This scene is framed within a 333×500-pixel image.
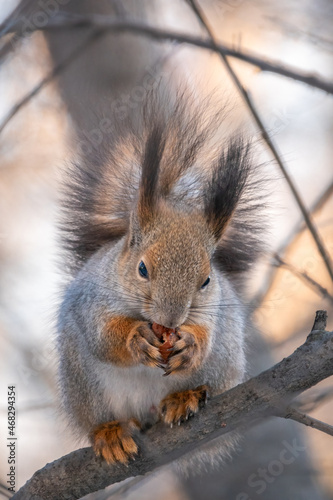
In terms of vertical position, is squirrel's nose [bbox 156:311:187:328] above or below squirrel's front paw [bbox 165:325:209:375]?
above

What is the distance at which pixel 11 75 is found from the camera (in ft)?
9.92

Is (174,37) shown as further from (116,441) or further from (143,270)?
(116,441)

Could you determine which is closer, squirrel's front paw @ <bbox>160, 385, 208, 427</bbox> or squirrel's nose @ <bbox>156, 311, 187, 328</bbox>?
squirrel's nose @ <bbox>156, 311, 187, 328</bbox>

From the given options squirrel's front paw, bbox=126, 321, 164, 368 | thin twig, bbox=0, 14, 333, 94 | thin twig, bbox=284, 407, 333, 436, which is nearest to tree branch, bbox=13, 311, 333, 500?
thin twig, bbox=284, 407, 333, 436

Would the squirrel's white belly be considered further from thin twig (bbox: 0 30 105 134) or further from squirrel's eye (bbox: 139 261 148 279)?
thin twig (bbox: 0 30 105 134)

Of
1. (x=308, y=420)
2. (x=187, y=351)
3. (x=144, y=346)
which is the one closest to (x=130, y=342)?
(x=144, y=346)

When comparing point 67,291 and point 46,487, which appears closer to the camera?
point 46,487

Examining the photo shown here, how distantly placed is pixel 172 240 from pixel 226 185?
0.31m

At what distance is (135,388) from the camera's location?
7.51 ft

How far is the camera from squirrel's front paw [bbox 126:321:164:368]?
79.4 inches

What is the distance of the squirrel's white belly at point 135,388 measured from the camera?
2.27 m

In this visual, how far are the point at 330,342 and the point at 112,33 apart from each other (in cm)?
162

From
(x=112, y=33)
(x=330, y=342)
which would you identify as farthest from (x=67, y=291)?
(x=330, y=342)

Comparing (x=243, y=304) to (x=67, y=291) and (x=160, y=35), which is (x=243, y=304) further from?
(x=160, y=35)
